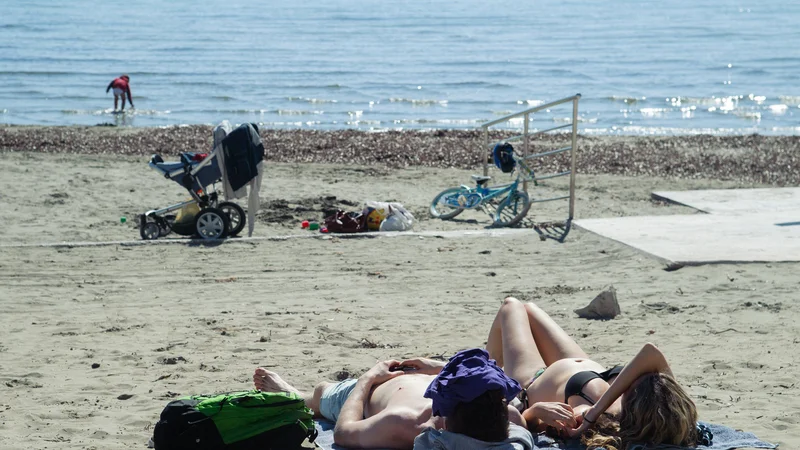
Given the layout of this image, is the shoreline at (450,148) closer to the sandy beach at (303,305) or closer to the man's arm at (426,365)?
the sandy beach at (303,305)

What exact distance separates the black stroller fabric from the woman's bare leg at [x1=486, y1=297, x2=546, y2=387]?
4.87 metres

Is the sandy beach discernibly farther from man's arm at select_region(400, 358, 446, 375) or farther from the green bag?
man's arm at select_region(400, 358, 446, 375)

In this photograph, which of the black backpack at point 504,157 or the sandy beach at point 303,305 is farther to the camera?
the black backpack at point 504,157

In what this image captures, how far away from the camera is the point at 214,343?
5.91m

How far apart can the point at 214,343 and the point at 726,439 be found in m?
3.16

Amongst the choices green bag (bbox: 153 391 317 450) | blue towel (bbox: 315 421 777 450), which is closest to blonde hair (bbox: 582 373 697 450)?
blue towel (bbox: 315 421 777 450)

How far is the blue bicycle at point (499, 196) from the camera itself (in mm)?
10195

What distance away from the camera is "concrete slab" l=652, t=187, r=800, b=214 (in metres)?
9.78

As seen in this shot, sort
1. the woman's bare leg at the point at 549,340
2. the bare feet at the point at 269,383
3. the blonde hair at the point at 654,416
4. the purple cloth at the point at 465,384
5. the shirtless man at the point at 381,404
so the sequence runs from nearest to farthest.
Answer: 1. the purple cloth at the point at 465,384
2. the blonde hair at the point at 654,416
3. the shirtless man at the point at 381,404
4. the bare feet at the point at 269,383
5. the woman's bare leg at the point at 549,340

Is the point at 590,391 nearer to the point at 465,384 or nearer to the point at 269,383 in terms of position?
the point at 465,384

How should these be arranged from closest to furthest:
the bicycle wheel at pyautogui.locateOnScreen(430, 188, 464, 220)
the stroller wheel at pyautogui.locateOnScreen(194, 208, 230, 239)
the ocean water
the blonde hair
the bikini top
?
the blonde hair → the bikini top → the stroller wheel at pyautogui.locateOnScreen(194, 208, 230, 239) → the bicycle wheel at pyautogui.locateOnScreen(430, 188, 464, 220) → the ocean water

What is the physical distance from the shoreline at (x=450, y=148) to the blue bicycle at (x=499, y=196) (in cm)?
395

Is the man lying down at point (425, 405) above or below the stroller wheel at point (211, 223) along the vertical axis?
below

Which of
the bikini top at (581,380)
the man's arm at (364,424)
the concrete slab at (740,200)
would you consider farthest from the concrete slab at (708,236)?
the man's arm at (364,424)
